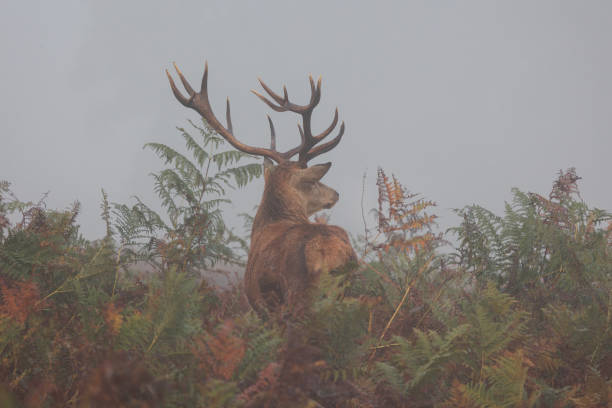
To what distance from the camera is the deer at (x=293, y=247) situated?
0.71m

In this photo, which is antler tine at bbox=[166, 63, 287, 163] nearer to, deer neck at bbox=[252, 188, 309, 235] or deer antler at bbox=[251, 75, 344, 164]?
deer antler at bbox=[251, 75, 344, 164]

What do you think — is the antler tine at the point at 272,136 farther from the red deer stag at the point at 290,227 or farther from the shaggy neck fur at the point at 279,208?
the shaggy neck fur at the point at 279,208

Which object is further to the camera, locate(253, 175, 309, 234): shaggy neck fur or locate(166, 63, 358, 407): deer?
locate(253, 175, 309, 234): shaggy neck fur

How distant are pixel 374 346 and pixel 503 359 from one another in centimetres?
43

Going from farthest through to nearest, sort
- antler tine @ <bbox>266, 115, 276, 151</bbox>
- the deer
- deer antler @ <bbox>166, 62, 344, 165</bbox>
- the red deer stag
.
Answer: antler tine @ <bbox>266, 115, 276, 151</bbox>, deer antler @ <bbox>166, 62, 344, 165</bbox>, the red deer stag, the deer

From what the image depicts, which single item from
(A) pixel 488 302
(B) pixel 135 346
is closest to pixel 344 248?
(A) pixel 488 302

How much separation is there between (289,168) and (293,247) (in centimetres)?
172

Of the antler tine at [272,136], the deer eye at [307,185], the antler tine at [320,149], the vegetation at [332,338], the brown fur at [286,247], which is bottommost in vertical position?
the vegetation at [332,338]

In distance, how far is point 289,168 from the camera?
14.6 feet

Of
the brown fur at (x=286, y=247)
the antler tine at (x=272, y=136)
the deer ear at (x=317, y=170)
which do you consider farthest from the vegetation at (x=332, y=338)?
the antler tine at (x=272, y=136)

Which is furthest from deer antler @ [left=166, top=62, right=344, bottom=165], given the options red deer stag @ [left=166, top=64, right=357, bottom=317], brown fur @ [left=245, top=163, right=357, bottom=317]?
brown fur @ [left=245, top=163, right=357, bottom=317]

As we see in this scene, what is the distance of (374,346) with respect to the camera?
126 centimetres

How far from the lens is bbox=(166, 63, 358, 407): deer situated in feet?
2.35

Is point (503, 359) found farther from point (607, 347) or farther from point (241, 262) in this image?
point (241, 262)
